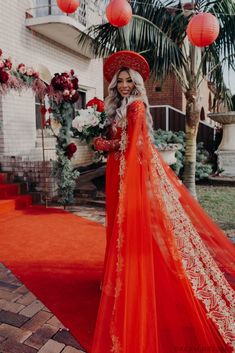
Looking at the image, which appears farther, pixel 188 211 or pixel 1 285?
pixel 1 285

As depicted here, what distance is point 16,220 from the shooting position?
17.1 feet

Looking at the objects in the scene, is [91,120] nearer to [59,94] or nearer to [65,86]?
[65,86]

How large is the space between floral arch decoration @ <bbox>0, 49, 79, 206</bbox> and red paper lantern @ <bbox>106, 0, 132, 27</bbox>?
140 centimetres

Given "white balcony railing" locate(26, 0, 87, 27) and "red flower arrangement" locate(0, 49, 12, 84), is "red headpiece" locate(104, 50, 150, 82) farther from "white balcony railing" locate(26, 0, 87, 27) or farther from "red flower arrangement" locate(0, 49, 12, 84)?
"white balcony railing" locate(26, 0, 87, 27)

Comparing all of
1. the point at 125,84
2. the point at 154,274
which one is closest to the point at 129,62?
the point at 125,84

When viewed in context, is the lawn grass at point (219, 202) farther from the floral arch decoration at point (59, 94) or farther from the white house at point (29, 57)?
the white house at point (29, 57)

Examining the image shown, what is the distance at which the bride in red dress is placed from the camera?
182 centimetres

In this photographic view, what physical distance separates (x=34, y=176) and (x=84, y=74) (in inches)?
174

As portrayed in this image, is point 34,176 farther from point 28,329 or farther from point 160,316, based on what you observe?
point 160,316

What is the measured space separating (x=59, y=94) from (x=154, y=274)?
429 centimetres

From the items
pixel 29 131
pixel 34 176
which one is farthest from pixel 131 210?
pixel 29 131

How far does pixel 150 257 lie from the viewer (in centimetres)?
191

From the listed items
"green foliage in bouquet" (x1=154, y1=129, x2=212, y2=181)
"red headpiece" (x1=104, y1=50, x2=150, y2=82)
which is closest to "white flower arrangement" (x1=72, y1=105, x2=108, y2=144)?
"red headpiece" (x1=104, y1=50, x2=150, y2=82)

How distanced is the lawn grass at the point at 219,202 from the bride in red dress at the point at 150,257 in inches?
107
